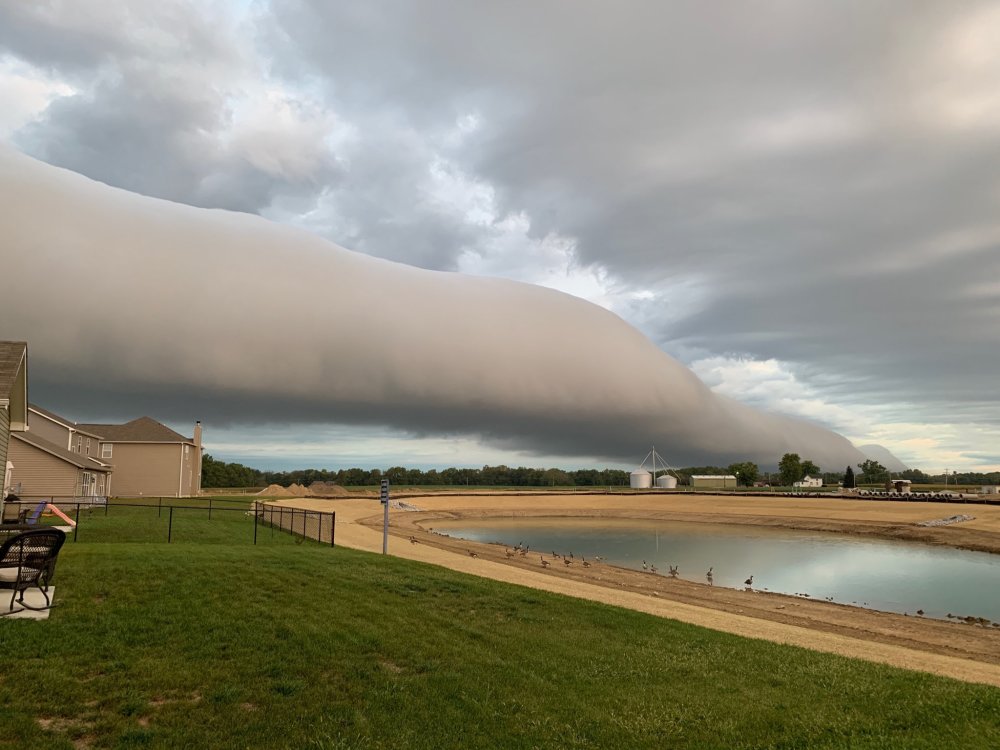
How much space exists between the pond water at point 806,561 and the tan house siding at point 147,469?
30941 millimetres

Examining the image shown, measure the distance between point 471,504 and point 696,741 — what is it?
331ft

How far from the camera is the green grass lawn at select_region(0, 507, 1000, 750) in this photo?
21.4 feet

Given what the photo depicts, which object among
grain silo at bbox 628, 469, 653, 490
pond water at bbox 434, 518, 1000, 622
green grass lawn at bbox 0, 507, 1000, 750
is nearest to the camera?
green grass lawn at bbox 0, 507, 1000, 750

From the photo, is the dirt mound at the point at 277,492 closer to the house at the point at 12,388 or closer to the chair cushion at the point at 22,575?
the house at the point at 12,388

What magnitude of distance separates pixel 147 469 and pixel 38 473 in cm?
2135

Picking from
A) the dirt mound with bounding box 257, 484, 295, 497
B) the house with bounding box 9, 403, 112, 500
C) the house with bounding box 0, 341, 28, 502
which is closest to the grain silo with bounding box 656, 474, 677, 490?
the dirt mound with bounding box 257, 484, 295, 497

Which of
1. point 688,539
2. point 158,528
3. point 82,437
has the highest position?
point 82,437

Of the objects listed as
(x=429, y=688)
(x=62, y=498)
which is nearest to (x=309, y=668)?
(x=429, y=688)

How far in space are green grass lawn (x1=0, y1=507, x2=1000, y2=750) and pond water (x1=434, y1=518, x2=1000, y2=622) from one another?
23.4 m

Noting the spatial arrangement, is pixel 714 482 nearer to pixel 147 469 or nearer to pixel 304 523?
pixel 147 469

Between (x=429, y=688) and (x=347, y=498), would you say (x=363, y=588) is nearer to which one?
(x=429, y=688)

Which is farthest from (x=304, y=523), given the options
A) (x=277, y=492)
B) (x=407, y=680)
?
(x=277, y=492)

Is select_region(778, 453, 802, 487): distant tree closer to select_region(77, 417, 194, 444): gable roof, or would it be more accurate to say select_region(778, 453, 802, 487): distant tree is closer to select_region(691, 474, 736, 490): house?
select_region(691, 474, 736, 490): house

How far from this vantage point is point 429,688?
786cm
